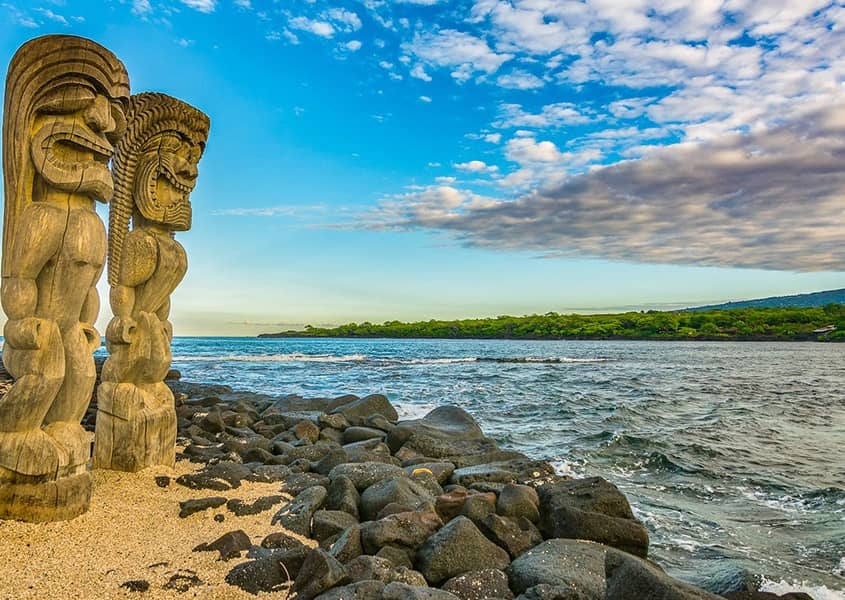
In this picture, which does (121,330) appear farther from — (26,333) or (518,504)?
(518,504)

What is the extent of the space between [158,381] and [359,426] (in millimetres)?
4975

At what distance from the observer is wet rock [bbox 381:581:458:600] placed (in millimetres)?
3436

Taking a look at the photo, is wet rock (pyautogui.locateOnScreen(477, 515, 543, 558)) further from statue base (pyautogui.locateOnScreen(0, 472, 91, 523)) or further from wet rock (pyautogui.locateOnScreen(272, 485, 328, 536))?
statue base (pyautogui.locateOnScreen(0, 472, 91, 523))

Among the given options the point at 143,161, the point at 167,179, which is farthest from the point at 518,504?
the point at 143,161

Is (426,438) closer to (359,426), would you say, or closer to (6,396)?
(359,426)

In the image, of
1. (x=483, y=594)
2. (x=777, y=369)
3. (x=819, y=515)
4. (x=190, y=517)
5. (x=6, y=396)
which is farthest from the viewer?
(x=777, y=369)

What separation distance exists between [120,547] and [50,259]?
2321mm

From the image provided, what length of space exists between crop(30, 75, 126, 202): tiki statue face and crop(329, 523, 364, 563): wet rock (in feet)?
11.3

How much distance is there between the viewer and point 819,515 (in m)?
7.58

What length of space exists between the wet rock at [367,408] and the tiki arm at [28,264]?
750 centimetres

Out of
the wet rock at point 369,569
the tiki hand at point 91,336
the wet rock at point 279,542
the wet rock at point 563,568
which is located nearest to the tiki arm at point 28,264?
the tiki hand at point 91,336

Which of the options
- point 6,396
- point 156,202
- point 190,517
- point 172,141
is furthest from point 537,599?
point 172,141

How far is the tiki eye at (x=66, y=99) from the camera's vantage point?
466 cm

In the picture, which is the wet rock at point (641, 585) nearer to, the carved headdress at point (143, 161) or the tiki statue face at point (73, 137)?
the tiki statue face at point (73, 137)
